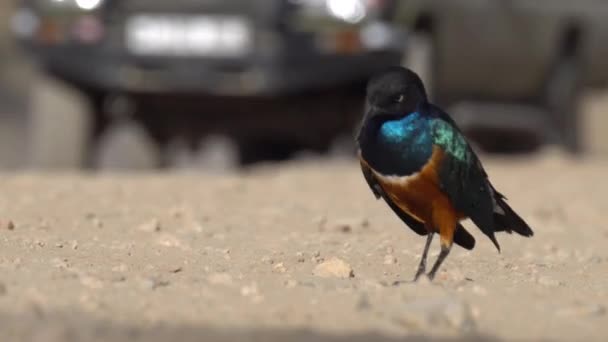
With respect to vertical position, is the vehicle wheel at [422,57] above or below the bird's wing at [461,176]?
below

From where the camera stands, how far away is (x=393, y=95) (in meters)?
4.49

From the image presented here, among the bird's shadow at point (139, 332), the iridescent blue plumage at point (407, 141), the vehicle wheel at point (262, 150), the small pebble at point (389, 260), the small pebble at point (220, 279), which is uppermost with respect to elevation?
the iridescent blue plumage at point (407, 141)

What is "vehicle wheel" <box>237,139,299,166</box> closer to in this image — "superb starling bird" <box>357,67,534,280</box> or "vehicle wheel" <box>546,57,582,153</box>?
"vehicle wheel" <box>546,57,582,153</box>

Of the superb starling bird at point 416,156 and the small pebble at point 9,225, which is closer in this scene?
the superb starling bird at point 416,156

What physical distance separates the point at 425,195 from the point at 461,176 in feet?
0.43

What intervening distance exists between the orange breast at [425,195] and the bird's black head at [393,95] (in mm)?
168

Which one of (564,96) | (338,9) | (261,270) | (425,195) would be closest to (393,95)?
(425,195)

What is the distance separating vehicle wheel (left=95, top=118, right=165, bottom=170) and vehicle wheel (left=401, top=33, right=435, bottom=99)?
A: 2.27 metres

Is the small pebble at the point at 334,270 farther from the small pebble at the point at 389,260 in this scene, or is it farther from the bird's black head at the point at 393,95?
the bird's black head at the point at 393,95

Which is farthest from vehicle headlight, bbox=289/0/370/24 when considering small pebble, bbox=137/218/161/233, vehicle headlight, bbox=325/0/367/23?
small pebble, bbox=137/218/161/233

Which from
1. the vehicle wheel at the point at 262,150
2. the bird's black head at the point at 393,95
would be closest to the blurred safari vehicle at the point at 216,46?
the vehicle wheel at the point at 262,150

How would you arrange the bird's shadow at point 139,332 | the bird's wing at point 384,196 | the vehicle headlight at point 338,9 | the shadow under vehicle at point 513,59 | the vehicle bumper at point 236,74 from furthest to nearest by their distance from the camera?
the shadow under vehicle at point 513,59
the vehicle bumper at point 236,74
the vehicle headlight at point 338,9
the bird's wing at point 384,196
the bird's shadow at point 139,332

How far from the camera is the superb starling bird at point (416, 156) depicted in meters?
4.50

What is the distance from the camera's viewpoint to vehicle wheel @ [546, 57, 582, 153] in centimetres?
1155
